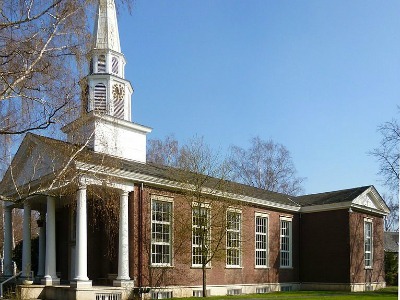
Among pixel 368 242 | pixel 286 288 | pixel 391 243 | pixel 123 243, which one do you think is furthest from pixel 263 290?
pixel 391 243

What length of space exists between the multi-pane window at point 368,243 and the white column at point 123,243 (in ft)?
57.2

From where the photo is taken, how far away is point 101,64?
86.7 feet

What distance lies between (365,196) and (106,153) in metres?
21.6

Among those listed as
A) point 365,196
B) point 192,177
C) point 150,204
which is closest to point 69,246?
point 150,204

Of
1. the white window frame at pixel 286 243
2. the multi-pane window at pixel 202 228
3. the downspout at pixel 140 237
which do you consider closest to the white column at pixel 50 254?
the downspout at pixel 140 237

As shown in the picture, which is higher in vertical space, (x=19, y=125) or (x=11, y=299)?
(x=19, y=125)

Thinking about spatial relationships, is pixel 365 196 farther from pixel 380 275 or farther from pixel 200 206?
pixel 200 206

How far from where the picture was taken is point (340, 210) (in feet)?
105

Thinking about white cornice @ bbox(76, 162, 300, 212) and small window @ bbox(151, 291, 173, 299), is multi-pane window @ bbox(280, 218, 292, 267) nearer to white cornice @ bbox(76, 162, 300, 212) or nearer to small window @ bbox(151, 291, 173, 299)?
white cornice @ bbox(76, 162, 300, 212)

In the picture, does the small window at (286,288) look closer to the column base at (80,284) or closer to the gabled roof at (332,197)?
the gabled roof at (332,197)

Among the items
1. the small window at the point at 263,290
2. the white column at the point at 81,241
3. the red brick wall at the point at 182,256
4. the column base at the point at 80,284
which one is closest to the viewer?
the column base at the point at 80,284

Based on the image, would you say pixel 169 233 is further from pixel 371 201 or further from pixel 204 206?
pixel 371 201

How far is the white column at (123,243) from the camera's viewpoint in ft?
73.8

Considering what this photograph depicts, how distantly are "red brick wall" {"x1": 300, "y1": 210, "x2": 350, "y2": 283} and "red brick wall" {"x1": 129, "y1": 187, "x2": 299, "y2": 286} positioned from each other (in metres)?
3.10
